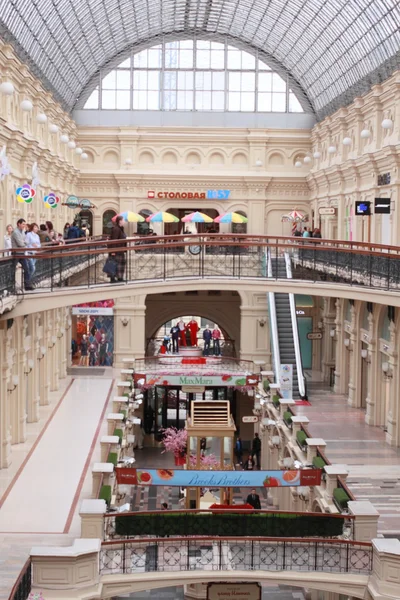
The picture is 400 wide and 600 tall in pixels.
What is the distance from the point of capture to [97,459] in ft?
85.0

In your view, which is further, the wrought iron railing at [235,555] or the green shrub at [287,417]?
the green shrub at [287,417]

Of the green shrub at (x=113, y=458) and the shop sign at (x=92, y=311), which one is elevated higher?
the shop sign at (x=92, y=311)

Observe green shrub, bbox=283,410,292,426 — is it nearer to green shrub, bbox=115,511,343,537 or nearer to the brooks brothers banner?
the brooks brothers banner

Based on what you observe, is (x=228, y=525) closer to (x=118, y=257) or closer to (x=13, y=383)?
(x=118, y=257)

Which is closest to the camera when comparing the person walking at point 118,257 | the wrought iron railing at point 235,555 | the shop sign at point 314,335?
the wrought iron railing at point 235,555

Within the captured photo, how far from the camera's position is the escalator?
35188 millimetres

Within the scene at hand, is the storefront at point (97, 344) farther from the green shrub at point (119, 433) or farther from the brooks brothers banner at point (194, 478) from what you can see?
the brooks brothers banner at point (194, 478)

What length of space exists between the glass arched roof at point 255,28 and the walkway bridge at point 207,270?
354 inches

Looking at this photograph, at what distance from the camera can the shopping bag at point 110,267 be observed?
25078 mm

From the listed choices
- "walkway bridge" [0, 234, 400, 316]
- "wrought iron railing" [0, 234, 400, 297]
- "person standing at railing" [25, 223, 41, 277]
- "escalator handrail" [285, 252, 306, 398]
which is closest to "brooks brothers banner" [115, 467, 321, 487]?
"walkway bridge" [0, 234, 400, 316]

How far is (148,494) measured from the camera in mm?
31531

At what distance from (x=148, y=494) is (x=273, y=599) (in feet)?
37.3

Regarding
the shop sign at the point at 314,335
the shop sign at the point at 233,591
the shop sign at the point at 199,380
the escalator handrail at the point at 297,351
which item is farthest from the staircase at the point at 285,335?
the shop sign at the point at 233,591

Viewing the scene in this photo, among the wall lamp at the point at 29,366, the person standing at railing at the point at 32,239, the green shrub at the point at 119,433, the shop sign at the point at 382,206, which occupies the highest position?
the shop sign at the point at 382,206
